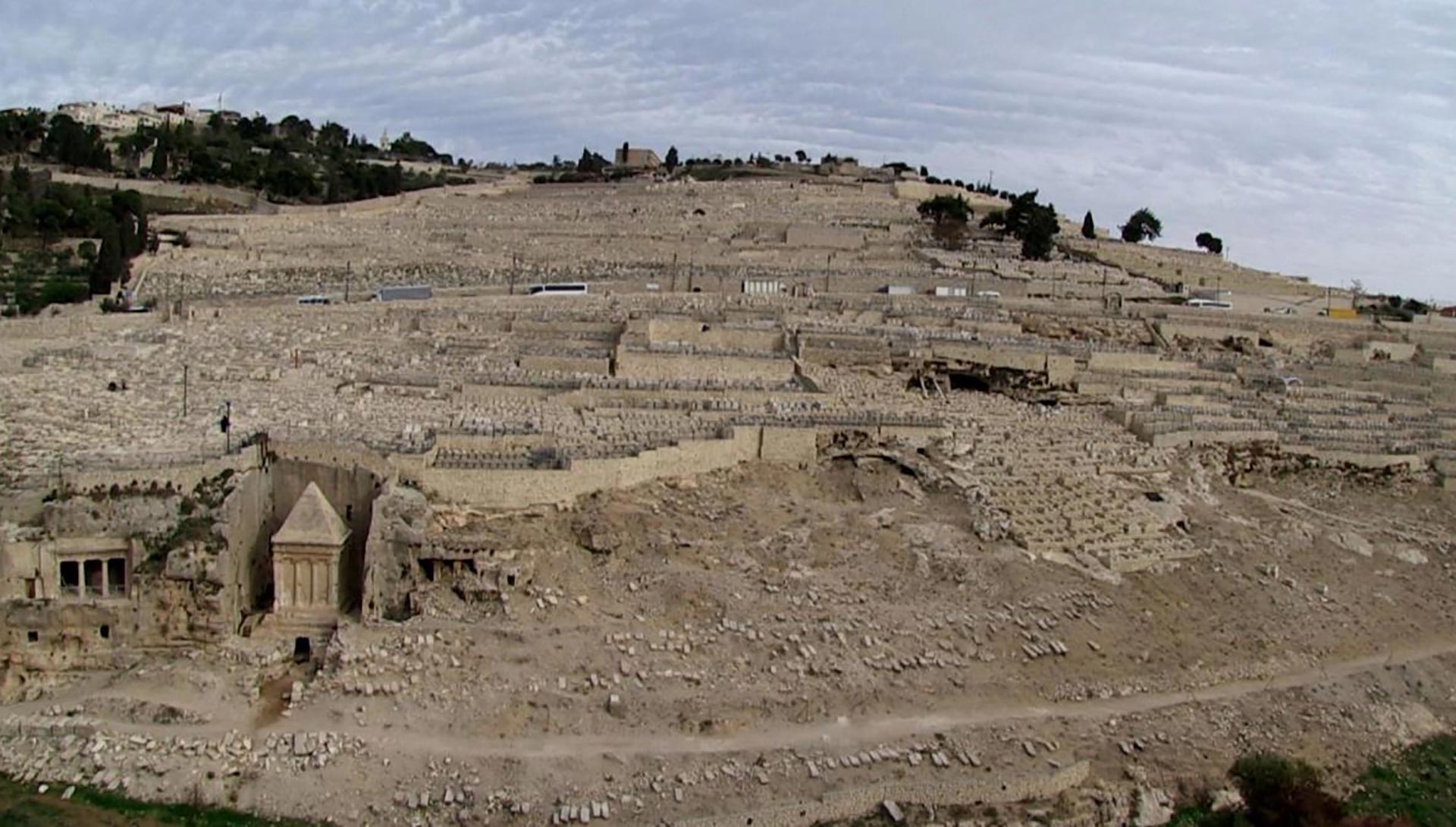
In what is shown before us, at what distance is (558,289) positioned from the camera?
26.5 m

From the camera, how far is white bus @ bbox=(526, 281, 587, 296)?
1022 inches

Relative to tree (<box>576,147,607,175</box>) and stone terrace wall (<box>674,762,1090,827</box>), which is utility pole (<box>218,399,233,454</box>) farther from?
tree (<box>576,147,607,175</box>)

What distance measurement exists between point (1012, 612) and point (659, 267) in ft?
58.8

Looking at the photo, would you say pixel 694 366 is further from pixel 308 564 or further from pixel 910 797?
pixel 910 797

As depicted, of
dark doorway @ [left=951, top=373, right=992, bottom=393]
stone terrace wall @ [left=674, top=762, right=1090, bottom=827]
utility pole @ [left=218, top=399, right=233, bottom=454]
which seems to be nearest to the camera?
stone terrace wall @ [left=674, top=762, right=1090, bottom=827]

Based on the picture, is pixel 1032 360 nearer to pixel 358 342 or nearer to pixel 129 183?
pixel 358 342

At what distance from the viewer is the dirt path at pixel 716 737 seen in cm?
1120

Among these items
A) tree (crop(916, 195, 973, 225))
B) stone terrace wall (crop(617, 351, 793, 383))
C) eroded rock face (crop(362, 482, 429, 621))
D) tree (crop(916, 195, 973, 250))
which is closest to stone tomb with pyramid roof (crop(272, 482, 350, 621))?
eroded rock face (crop(362, 482, 429, 621))

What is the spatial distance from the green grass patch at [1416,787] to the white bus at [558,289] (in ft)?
56.8

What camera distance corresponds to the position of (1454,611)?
16734 mm

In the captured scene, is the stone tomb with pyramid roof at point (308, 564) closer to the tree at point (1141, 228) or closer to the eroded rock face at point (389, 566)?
the eroded rock face at point (389, 566)

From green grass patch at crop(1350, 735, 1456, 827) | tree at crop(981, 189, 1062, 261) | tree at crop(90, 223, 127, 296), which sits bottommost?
green grass patch at crop(1350, 735, 1456, 827)

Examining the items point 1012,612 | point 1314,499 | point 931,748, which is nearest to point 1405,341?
point 1314,499

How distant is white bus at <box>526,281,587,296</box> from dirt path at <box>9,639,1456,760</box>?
605 inches
